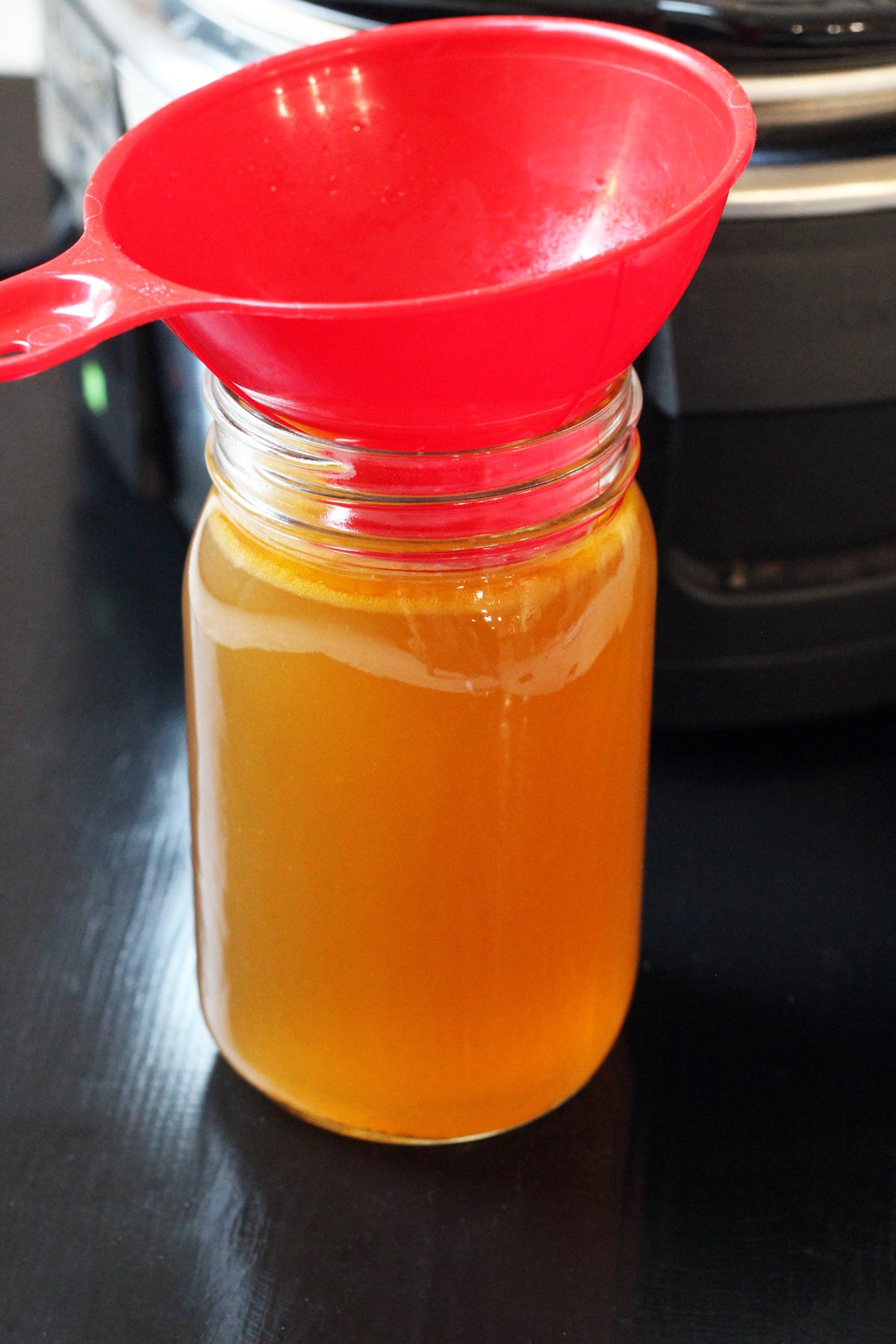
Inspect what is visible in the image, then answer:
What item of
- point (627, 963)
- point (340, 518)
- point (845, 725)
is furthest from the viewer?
point (845, 725)

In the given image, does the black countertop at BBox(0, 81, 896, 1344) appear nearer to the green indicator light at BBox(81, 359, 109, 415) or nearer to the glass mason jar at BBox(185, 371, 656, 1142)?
the glass mason jar at BBox(185, 371, 656, 1142)

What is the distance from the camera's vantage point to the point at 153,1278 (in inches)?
17.0

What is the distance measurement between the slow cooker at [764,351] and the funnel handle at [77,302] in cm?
21

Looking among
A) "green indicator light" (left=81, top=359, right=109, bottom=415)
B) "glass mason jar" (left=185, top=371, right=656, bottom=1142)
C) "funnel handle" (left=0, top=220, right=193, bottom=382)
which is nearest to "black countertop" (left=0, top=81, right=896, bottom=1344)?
"glass mason jar" (left=185, top=371, right=656, bottom=1142)

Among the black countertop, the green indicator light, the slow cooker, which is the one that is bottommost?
the black countertop

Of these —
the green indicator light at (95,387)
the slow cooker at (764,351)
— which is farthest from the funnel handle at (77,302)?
the green indicator light at (95,387)

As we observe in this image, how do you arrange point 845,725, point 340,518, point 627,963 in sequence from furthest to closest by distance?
point 845,725
point 627,963
point 340,518

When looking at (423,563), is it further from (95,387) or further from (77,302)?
(95,387)

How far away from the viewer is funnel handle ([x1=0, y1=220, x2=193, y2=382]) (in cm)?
29

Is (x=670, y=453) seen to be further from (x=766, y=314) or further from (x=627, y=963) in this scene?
(x=627, y=963)

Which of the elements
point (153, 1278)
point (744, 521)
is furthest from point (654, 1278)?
point (744, 521)

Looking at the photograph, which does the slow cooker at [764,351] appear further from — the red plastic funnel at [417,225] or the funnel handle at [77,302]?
the funnel handle at [77,302]

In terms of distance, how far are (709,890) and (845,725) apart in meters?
0.11

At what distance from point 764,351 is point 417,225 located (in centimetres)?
12
